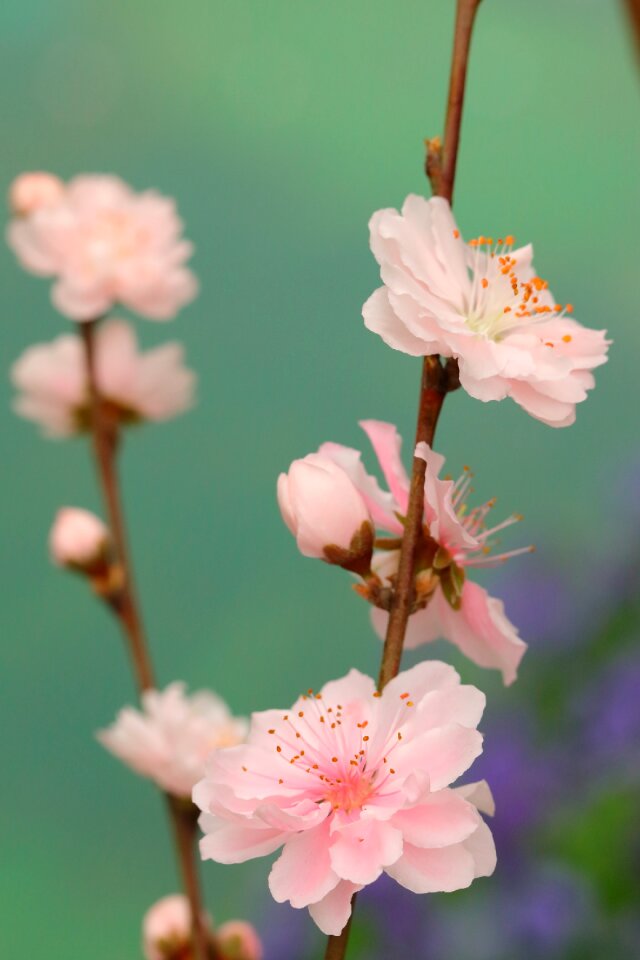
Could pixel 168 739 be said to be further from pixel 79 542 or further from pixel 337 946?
pixel 337 946

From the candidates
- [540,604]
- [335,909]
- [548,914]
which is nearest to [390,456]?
[335,909]

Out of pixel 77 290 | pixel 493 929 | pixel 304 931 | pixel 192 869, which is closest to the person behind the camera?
pixel 192 869

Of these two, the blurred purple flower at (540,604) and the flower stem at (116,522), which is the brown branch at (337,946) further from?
the blurred purple flower at (540,604)

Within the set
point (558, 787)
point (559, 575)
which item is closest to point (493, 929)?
point (558, 787)

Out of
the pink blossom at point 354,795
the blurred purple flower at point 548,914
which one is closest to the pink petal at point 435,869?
the pink blossom at point 354,795

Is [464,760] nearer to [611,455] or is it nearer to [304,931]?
[304,931]

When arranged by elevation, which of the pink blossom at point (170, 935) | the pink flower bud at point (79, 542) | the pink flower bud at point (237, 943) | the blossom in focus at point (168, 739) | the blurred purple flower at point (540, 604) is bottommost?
the pink flower bud at point (237, 943)
